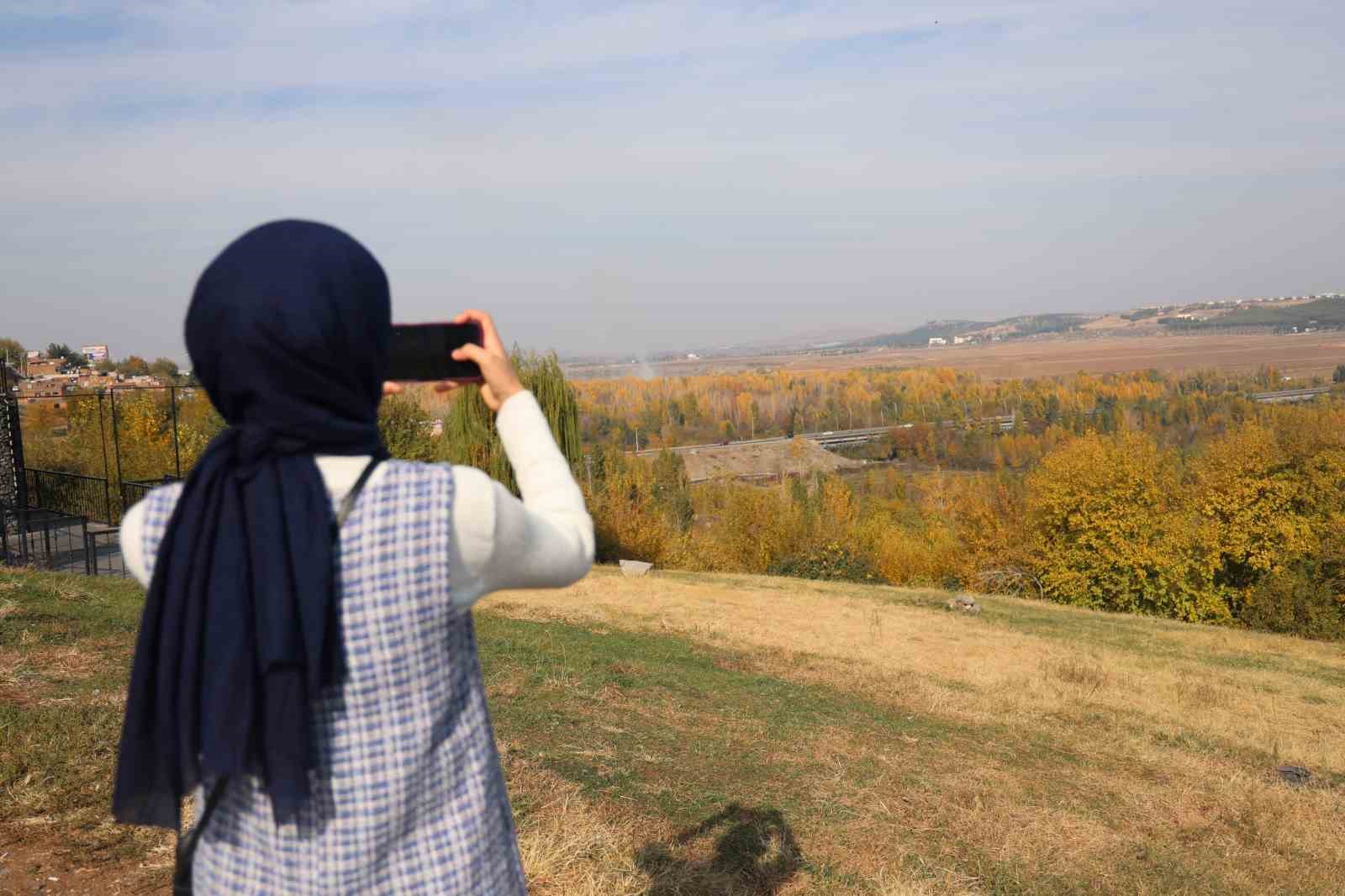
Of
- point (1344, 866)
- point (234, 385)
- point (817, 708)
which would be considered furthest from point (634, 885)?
point (817, 708)

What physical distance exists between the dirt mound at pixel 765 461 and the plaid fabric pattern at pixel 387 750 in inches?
3256

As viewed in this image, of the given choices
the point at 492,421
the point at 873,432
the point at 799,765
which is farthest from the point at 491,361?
the point at 873,432

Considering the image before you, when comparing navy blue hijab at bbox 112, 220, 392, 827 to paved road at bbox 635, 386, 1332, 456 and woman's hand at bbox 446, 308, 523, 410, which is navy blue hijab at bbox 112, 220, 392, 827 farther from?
paved road at bbox 635, 386, 1332, 456

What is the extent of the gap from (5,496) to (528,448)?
1954 centimetres

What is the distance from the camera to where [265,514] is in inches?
50.6

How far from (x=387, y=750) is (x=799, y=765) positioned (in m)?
6.04

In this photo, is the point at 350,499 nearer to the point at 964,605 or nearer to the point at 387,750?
the point at 387,750

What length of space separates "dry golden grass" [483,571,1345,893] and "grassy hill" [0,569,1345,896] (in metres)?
0.03

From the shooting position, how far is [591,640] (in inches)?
466

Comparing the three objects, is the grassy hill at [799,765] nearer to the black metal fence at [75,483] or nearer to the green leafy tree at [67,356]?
the black metal fence at [75,483]

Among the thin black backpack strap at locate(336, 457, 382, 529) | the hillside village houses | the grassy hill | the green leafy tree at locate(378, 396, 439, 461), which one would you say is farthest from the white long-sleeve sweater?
the hillside village houses

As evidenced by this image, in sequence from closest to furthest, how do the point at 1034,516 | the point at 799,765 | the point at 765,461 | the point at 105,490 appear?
the point at 799,765 → the point at 105,490 → the point at 1034,516 → the point at 765,461

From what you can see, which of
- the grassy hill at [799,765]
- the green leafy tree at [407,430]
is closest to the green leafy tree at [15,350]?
the green leafy tree at [407,430]

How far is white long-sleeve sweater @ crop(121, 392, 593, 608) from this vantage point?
1.34 m
